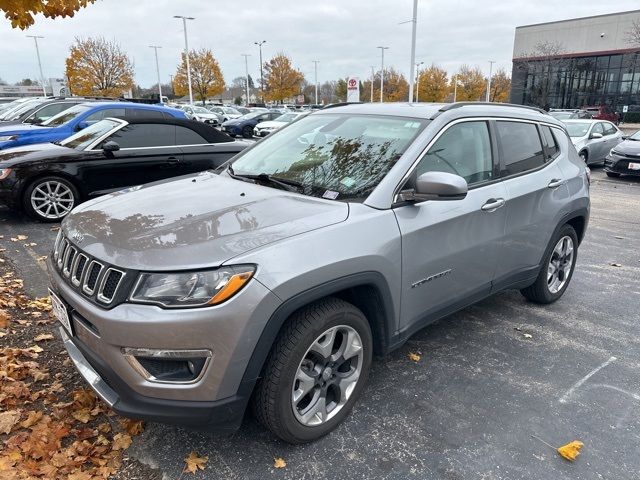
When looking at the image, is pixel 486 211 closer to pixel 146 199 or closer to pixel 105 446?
pixel 146 199

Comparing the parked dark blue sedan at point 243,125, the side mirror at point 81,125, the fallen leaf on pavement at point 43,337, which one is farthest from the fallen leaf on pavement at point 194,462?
the parked dark blue sedan at point 243,125

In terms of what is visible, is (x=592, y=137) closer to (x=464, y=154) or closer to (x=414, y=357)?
(x=464, y=154)

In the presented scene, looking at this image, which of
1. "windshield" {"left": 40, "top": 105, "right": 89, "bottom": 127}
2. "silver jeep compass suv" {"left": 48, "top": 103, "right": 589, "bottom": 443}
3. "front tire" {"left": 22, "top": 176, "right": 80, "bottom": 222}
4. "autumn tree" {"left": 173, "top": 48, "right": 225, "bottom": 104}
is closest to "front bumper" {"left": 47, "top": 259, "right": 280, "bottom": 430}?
"silver jeep compass suv" {"left": 48, "top": 103, "right": 589, "bottom": 443}

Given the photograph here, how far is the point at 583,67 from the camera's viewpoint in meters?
46.9

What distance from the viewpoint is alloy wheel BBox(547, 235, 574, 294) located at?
4488mm

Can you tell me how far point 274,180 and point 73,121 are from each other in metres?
7.84

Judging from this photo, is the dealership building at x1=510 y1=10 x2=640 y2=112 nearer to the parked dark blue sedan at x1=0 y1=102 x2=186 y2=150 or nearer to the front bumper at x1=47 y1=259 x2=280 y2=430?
the parked dark blue sedan at x1=0 y1=102 x2=186 y2=150

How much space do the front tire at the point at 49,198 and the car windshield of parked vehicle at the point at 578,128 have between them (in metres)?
13.3

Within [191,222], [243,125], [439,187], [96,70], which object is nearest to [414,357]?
[439,187]

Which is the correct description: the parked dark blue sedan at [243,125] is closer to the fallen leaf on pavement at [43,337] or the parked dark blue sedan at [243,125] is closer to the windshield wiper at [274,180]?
the fallen leaf on pavement at [43,337]

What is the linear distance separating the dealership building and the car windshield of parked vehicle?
106 feet

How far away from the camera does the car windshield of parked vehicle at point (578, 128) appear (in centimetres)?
1456

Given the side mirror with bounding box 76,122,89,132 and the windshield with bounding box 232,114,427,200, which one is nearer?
the windshield with bounding box 232,114,427,200

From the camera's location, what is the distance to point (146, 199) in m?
3.09
